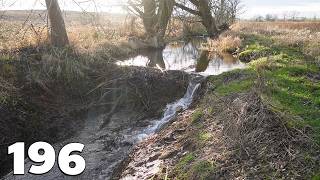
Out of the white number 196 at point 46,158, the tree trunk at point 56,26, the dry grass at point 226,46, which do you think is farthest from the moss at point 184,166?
the dry grass at point 226,46

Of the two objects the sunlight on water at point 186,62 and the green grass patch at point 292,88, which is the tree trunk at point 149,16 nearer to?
the sunlight on water at point 186,62

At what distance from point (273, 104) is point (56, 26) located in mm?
8540

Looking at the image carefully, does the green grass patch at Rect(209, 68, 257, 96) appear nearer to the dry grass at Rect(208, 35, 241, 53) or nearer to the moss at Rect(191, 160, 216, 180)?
the moss at Rect(191, 160, 216, 180)

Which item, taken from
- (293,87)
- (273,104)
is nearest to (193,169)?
A: (273,104)

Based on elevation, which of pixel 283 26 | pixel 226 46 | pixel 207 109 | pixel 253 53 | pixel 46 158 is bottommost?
pixel 46 158

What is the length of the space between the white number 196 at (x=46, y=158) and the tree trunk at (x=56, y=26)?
17.1 feet

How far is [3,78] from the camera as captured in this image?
33.3 ft

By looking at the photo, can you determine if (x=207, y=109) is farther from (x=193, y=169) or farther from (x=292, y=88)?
(x=193, y=169)

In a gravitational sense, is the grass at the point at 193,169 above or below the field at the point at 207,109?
below

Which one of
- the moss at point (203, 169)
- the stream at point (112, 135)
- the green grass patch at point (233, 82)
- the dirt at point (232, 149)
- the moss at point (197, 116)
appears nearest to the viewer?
the dirt at point (232, 149)

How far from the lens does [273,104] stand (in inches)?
300

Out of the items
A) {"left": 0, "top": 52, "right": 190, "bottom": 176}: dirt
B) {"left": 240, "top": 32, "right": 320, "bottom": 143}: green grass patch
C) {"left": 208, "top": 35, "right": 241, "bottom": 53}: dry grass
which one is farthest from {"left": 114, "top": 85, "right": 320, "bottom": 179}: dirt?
{"left": 208, "top": 35, "right": 241, "bottom": 53}: dry grass

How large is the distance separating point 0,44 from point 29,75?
2261 millimetres

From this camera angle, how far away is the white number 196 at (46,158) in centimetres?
783
